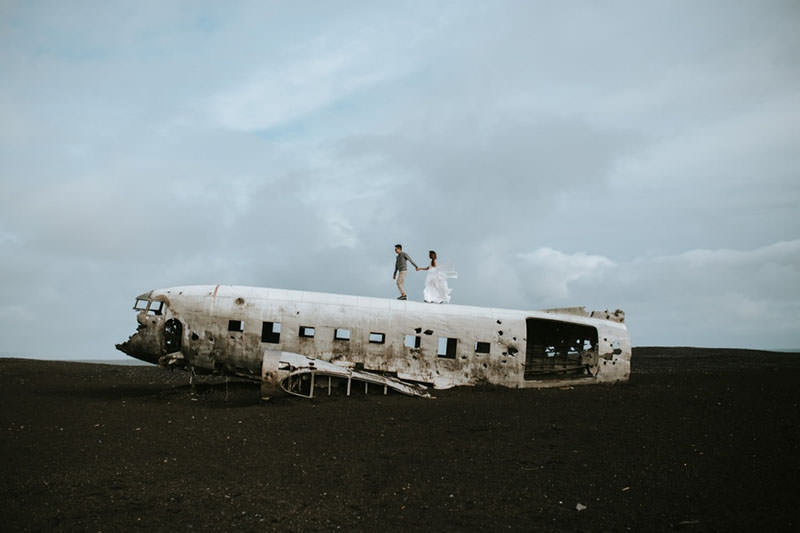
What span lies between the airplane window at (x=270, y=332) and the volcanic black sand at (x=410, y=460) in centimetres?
220

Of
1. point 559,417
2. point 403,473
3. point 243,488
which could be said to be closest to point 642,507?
point 403,473

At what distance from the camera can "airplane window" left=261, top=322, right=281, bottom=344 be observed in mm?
20312

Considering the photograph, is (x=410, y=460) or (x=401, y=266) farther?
(x=401, y=266)

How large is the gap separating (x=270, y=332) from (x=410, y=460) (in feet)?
30.4

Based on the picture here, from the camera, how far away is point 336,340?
20.4 m

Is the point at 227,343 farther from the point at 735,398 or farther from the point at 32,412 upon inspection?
the point at 735,398

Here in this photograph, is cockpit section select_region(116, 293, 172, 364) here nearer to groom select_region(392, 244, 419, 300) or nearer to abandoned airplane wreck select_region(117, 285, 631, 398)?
abandoned airplane wreck select_region(117, 285, 631, 398)

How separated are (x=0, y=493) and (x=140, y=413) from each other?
22.6 ft

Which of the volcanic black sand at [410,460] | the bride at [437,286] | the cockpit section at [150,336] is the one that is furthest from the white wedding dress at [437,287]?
the cockpit section at [150,336]

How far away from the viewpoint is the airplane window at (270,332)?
20.3 m

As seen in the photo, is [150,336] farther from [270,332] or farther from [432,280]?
[432,280]

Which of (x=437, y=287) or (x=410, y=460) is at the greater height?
(x=437, y=287)

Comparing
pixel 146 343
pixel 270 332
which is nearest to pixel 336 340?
pixel 270 332

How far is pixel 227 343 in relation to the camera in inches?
787
